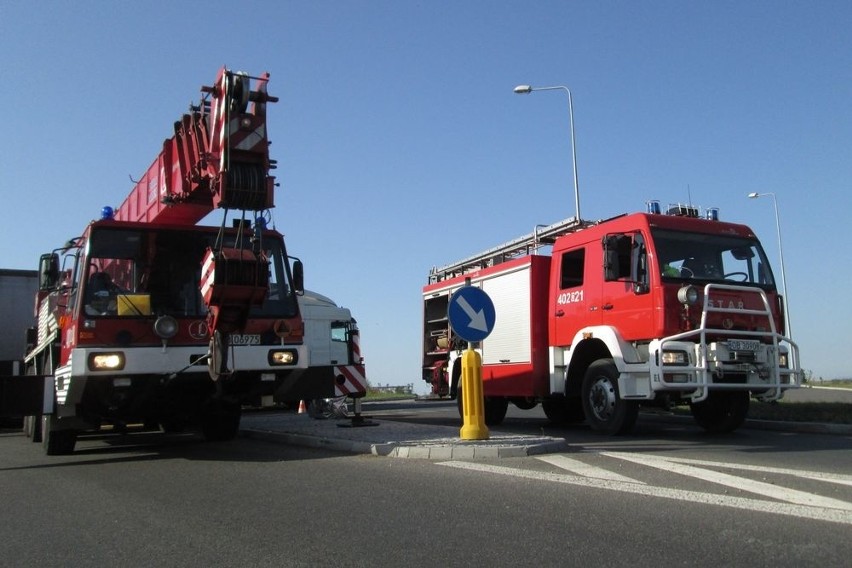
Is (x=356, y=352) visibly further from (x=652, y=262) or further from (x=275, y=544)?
(x=275, y=544)

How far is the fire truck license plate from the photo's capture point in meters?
9.15

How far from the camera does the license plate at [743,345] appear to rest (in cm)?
995

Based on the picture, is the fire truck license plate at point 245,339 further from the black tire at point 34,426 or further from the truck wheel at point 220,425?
the black tire at point 34,426

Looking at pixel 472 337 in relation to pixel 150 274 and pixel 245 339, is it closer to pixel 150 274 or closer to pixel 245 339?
pixel 245 339

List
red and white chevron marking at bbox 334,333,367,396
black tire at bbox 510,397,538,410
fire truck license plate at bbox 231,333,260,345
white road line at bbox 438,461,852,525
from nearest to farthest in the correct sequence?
white road line at bbox 438,461,852,525 < fire truck license plate at bbox 231,333,260,345 < black tire at bbox 510,397,538,410 < red and white chevron marking at bbox 334,333,367,396

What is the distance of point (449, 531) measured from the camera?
16.1ft

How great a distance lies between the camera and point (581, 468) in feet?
24.2

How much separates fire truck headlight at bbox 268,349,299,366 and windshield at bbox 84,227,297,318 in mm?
491

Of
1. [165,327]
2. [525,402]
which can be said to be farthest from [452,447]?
[525,402]

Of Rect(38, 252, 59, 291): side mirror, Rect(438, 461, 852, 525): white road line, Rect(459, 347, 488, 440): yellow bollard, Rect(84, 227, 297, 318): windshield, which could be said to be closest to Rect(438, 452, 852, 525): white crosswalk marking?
Rect(438, 461, 852, 525): white road line

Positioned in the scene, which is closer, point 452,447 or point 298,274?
point 452,447

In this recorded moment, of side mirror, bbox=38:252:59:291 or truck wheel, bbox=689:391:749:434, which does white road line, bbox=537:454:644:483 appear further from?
side mirror, bbox=38:252:59:291

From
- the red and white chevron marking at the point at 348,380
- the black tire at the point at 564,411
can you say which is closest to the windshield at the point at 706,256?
the black tire at the point at 564,411

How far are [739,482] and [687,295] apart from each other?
12.6ft
